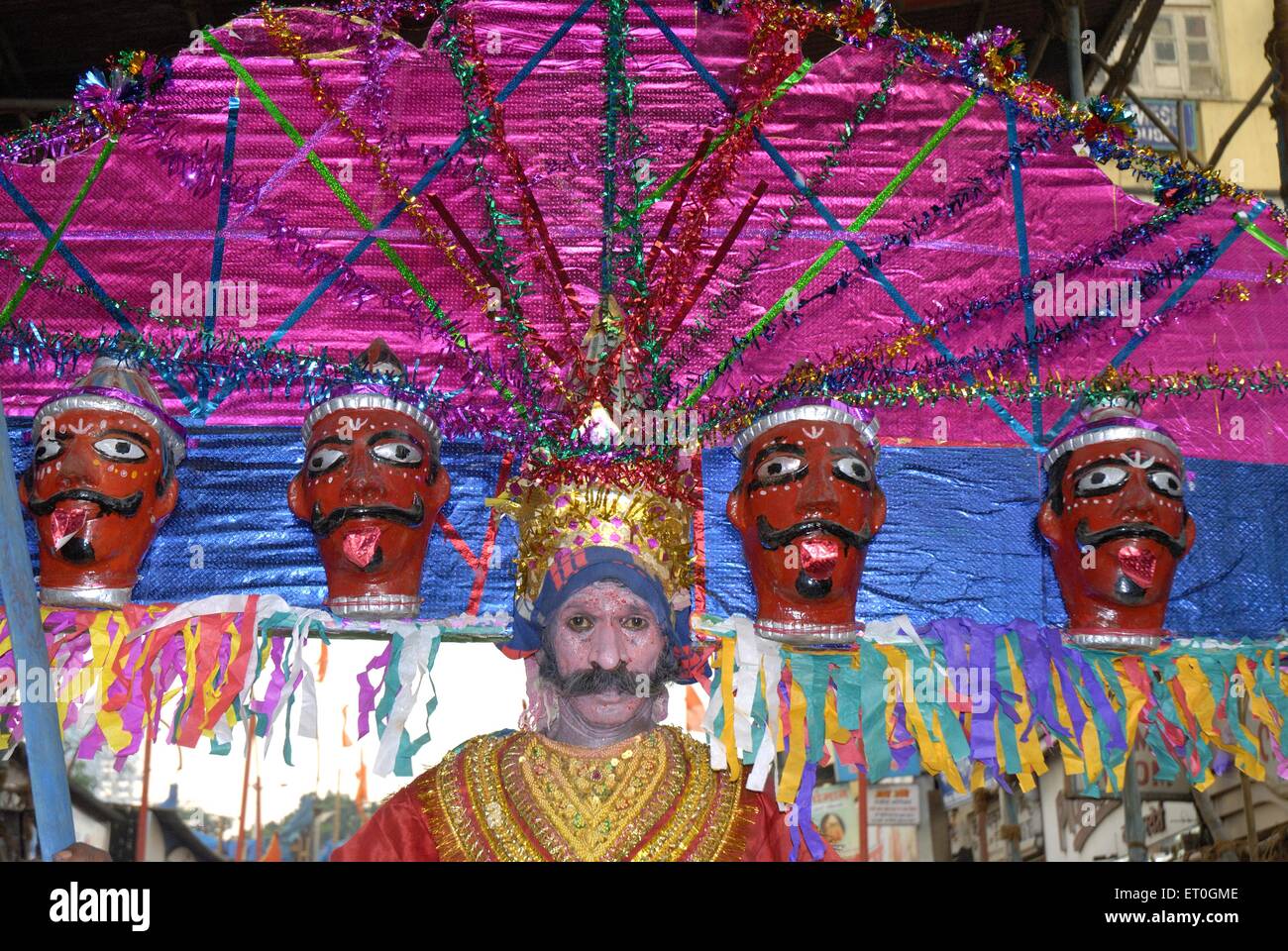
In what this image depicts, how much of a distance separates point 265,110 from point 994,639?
2516 millimetres

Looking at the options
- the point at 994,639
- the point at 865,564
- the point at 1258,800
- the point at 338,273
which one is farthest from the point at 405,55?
the point at 1258,800

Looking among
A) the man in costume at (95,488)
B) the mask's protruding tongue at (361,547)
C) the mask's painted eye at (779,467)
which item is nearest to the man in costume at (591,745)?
the mask's painted eye at (779,467)

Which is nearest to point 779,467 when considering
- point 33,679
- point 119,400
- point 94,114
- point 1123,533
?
point 1123,533

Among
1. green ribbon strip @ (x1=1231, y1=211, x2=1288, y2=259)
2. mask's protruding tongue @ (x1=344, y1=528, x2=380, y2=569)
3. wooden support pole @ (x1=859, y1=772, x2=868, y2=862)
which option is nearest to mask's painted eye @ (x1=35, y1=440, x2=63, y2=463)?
mask's protruding tongue @ (x1=344, y1=528, x2=380, y2=569)

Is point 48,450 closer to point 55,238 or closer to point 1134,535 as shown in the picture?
point 55,238

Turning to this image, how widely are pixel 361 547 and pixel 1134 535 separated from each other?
189 cm

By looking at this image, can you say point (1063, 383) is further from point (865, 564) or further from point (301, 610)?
point (301, 610)

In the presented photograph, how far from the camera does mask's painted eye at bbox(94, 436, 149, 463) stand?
341cm

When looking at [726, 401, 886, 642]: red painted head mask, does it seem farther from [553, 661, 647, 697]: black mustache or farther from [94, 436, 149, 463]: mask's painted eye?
[94, 436, 149, 463]: mask's painted eye

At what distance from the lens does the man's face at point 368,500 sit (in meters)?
3.42

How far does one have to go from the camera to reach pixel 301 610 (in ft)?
11.1

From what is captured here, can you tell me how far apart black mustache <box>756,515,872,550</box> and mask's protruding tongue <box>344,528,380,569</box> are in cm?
95

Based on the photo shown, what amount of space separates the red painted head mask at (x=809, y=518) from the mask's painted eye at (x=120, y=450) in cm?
149

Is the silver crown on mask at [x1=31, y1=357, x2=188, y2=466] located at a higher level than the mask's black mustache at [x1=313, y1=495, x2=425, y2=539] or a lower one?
higher
